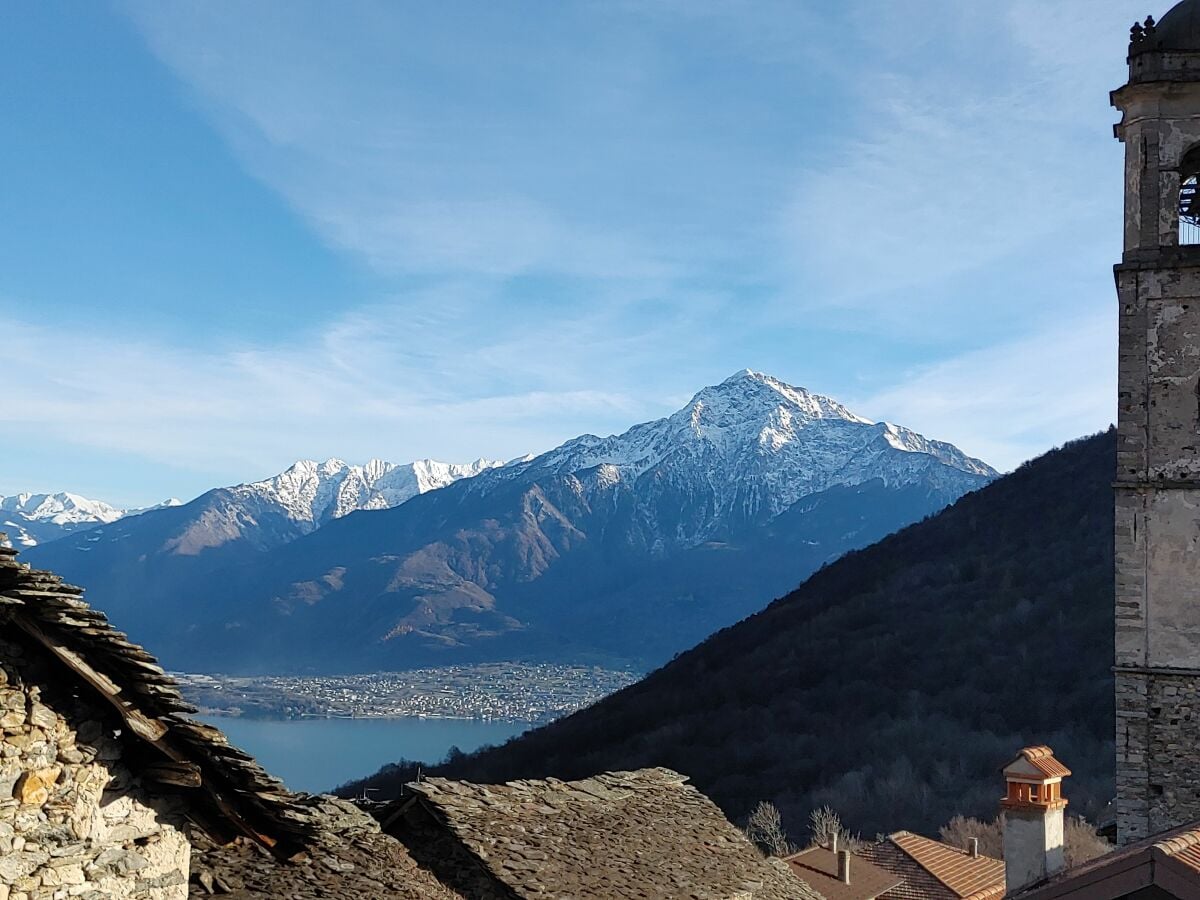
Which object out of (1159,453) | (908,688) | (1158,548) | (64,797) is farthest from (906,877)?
(908,688)

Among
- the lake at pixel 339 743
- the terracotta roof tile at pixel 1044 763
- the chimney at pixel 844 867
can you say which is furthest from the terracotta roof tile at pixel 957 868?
the lake at pixel 339 743

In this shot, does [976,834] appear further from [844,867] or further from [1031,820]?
[1031,820]

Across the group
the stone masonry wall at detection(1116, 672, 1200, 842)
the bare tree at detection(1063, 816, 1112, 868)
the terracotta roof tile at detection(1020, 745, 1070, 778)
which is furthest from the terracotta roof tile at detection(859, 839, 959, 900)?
the terracotta roof tile at detection(1020, 745, 1070, 778)

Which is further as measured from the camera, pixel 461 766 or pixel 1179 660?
pixel 461 766

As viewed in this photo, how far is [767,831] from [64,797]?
139ft

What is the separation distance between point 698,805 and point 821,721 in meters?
57.5

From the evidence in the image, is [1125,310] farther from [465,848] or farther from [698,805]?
[465,848]

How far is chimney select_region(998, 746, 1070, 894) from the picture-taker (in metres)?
12.2

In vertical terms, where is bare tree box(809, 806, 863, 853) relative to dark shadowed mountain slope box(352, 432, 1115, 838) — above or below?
below

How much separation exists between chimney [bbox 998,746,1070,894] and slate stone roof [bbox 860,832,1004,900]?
1255 cm

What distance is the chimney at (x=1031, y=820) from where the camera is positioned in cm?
1223

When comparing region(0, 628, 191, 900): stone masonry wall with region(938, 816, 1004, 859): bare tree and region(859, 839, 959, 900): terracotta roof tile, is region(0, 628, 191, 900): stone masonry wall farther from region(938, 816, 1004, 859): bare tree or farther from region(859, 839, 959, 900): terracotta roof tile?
region(938, 816, 1004, 859): bare tree

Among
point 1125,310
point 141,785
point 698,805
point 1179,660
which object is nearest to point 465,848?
point 698,805

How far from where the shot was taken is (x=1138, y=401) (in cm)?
1559
